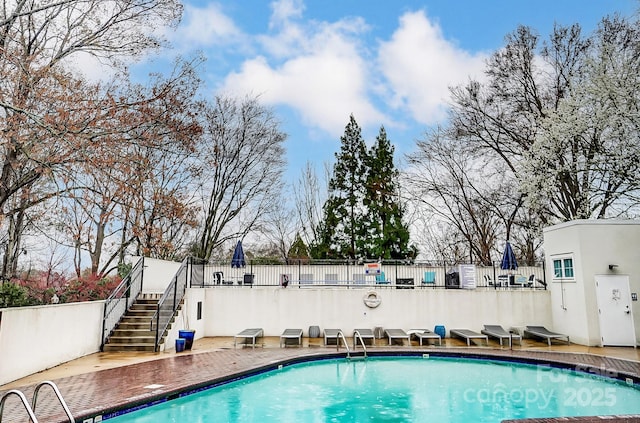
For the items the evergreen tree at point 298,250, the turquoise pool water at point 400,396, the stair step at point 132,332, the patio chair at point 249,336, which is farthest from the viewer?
the evergreen tree at point 298,250

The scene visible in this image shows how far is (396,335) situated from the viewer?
43.9 feet

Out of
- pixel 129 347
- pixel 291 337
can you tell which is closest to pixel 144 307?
pixel 129 347

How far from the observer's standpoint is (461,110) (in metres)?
21.8

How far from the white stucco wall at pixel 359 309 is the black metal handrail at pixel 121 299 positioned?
2.33 m

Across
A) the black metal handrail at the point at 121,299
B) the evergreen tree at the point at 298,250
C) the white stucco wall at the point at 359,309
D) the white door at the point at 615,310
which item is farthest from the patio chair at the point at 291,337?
the evergreen tree at the point at 298,250

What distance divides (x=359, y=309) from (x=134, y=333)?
754 cm

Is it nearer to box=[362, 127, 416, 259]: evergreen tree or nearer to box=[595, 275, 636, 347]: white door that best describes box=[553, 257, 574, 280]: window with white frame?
box=[595, 275, 636, 347]: white door

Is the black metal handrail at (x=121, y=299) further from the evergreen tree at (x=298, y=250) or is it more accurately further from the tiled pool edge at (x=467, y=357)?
the evergreen tree at (x=298, y=250)

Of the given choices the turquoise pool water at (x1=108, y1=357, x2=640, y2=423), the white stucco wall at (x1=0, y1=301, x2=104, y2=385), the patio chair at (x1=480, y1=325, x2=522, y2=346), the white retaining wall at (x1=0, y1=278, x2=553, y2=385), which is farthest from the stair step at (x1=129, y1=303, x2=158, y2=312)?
the patio chair at (x1=480, y1=325, x2=522, y2=346)

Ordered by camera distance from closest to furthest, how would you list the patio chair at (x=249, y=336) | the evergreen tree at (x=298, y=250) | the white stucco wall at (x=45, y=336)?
the white stucco wall at (x=45, y=336)
the patio chair at (x=249, y=336)
the evergreen tree at (x=298, y=250)

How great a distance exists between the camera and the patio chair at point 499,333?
501 inches

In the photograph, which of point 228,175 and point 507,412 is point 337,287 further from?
point 228,175

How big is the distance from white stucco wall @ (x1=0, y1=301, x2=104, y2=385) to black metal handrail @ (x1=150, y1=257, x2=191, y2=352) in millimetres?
1565

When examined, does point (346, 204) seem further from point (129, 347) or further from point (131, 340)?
point (129, 347)
